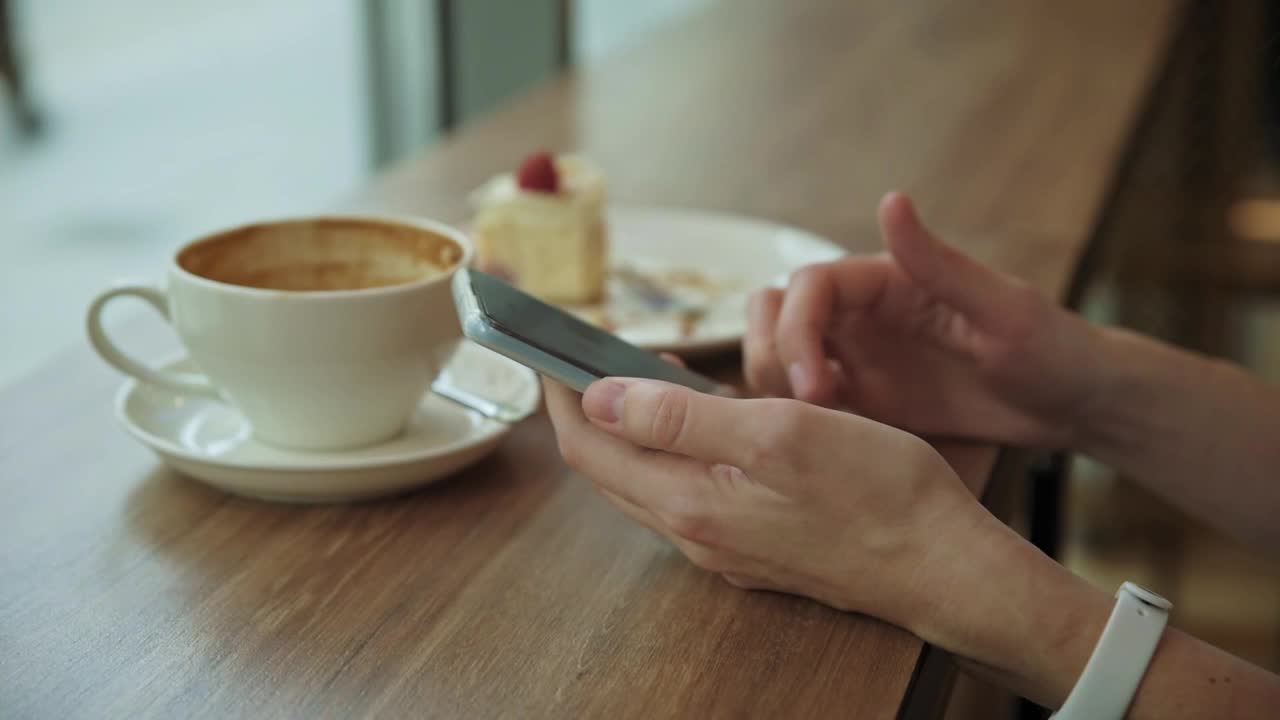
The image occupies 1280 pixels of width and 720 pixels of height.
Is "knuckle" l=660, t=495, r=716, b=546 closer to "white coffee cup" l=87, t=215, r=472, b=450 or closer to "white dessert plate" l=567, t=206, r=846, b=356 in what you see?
"white coffee cup" l=87, t=215, r=472, b=450

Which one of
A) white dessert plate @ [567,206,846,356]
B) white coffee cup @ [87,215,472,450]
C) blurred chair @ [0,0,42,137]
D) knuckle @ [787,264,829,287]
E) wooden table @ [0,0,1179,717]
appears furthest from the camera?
blurred chair @ [0,0,42,137]

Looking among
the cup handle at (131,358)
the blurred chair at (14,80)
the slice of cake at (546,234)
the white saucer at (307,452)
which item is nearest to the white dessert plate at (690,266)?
the slice of cake at (546,234)

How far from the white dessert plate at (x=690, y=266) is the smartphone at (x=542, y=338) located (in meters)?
0.22

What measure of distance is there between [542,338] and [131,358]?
0.89 feet

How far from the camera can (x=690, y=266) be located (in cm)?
114

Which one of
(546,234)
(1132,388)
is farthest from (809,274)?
(546,234)

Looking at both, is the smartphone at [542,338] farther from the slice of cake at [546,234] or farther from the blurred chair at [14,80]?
the blurred chair at [14,80]

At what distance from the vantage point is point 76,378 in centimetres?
86

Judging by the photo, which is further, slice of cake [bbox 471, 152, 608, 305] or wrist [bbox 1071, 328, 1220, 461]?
slice of cake [bbox 471, 152, 608, 305]

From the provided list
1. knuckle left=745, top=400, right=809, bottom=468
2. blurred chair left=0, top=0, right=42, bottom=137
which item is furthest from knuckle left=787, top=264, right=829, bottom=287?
blurred chair left=0, top=0, right=42, bottom=137

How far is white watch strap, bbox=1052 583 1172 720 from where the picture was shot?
0.58m

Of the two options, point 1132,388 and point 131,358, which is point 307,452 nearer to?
point 131,358

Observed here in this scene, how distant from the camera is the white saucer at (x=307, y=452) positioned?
690 millimetres

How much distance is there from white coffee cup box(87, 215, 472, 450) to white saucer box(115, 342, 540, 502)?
2 centimetres
